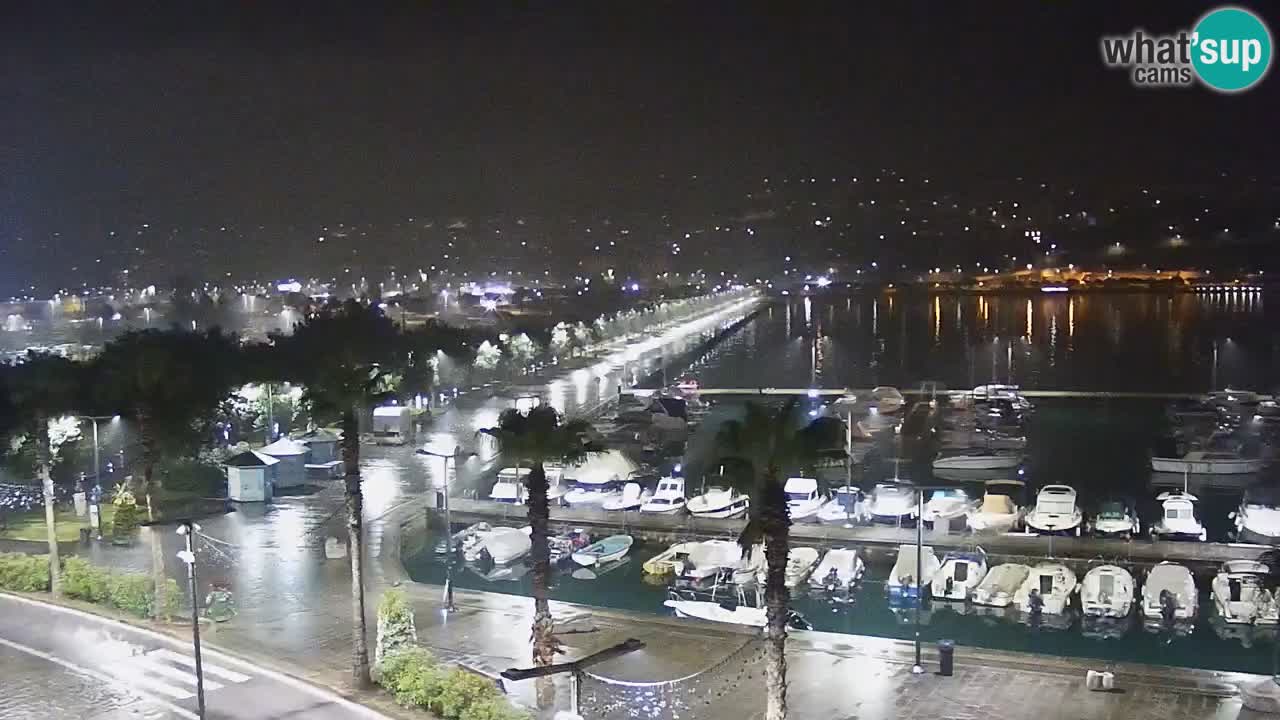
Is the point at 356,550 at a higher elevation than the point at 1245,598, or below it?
higher

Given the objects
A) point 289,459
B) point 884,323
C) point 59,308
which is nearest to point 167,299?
point 59,308

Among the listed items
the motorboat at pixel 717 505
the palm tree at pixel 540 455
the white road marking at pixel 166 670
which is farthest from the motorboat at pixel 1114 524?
the white road marking at pixel 166 670

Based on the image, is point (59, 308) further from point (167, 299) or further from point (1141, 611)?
point (1141, 611)

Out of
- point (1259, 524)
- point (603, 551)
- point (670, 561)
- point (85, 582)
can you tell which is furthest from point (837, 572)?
point (85, 582)

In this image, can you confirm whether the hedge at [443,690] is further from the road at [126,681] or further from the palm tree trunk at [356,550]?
the road at [126,681]

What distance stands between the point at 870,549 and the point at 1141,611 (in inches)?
251

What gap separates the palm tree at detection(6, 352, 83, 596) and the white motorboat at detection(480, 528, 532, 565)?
946 centimetres

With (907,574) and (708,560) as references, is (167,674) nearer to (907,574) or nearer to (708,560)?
(708,560)

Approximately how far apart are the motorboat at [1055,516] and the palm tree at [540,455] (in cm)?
1674

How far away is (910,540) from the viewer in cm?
2683

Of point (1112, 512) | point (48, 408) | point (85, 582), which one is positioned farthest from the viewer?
point (1112, 512)

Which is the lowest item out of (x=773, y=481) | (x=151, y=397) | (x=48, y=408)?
(x=773, y=481)

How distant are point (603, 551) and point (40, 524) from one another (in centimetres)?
1369

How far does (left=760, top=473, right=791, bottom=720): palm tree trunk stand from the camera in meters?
12.3
